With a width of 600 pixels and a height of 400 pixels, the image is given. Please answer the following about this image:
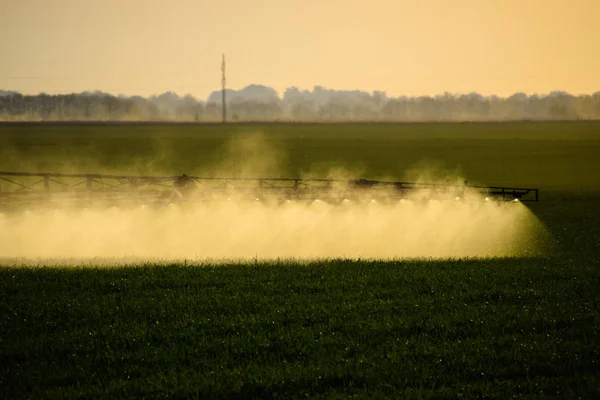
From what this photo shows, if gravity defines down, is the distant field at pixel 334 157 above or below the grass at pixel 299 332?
above

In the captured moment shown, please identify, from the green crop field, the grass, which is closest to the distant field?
the green crop field

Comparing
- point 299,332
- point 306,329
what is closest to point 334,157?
point 306,329

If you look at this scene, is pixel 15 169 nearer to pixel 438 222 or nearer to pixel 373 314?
pixel 438 222

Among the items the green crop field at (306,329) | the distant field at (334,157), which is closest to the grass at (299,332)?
the green crop field at (306,329)

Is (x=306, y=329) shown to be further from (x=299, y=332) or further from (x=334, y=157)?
(x=334, y=157)

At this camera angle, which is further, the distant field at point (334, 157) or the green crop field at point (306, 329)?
the distant field at point (334, 157)

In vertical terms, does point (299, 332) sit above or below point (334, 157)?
below

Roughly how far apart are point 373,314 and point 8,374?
7104mm

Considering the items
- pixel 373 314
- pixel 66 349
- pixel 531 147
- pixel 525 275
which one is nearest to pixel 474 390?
pixel 373 314

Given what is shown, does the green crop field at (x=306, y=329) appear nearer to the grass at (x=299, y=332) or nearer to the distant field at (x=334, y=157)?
the grass at (x=299, y=332)

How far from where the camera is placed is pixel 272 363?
39.1 ft

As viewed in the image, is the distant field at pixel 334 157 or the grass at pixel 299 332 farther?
the distant field at pixel 334 157

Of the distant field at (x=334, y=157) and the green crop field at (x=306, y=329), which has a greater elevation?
the distant field at (x=334, y=157)

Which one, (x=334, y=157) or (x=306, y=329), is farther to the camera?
(x=334, y=157)
